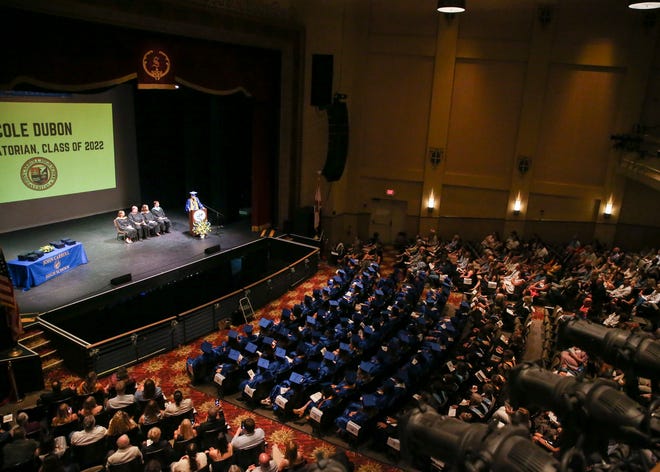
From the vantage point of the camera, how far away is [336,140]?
1611 centimetres

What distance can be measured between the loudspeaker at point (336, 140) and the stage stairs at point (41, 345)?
9.07 meters

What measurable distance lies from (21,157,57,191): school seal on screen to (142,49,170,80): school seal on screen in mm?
4529

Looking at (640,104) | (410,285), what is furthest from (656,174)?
(410,285)

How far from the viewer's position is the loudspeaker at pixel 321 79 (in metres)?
15.8

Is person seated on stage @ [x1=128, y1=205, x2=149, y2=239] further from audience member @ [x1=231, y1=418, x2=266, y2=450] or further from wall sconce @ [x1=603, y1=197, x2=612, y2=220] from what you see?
wall sconce @ [x1=603, y1=197, x2=612, y2=220]

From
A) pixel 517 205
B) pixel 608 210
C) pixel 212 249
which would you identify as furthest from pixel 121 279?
pixel 608 210

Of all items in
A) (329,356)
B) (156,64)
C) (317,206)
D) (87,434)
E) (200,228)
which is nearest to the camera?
(87,434)

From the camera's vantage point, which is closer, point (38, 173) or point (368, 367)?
point (368, 367)

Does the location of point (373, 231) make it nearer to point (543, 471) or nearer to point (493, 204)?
point (493, 204)

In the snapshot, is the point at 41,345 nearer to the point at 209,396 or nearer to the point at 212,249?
the point at 209,396

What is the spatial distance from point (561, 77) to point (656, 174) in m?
4.28

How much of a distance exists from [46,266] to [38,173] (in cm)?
380

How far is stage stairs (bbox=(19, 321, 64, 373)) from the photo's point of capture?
946 cm

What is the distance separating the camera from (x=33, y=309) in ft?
34.0
